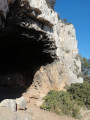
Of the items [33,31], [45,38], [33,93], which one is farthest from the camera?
[33,93]

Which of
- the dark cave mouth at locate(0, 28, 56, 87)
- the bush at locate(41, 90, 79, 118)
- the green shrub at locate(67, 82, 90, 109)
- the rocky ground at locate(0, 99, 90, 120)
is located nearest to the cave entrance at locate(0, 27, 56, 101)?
the dark cave mouth at locate(0, 28, 56, 87)

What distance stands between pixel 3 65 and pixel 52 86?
5885 mm

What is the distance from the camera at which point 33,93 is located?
8766mm

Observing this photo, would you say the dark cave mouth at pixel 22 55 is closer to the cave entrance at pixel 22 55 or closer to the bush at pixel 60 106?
the cave entrance at pixel 22 55

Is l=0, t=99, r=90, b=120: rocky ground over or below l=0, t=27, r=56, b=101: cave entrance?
below

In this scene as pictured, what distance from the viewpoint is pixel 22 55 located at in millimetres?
10992

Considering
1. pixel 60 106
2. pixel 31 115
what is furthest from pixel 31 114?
pixel 60 106

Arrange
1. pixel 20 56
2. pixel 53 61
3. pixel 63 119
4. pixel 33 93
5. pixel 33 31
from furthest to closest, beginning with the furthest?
pixel 20 56, pixel 53 61, pixel 33 93, pixel 33 31, pixel 63 119

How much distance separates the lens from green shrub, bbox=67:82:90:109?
864cm

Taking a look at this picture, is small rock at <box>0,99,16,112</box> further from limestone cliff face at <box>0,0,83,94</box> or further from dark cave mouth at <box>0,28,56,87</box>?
dark cave mouth at <box>0,28,56,87</box>

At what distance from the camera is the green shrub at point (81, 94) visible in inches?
340

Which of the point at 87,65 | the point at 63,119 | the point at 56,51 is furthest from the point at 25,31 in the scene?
the point at 87,65

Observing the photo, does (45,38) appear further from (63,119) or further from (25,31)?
(63,119)

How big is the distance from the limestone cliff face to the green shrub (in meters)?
0.92
